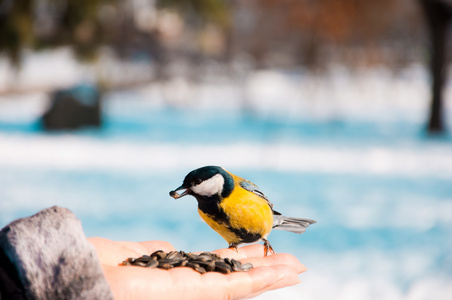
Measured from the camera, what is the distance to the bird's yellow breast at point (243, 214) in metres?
1.28

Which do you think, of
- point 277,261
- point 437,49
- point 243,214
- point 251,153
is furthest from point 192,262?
point 437,49

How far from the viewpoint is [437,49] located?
31.5 ft

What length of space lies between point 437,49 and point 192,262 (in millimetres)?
9213

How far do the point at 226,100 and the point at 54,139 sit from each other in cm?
855

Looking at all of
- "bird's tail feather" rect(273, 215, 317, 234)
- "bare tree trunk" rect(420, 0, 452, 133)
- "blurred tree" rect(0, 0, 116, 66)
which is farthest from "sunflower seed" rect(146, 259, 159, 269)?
"bare tree trunk" rect(420, 0, 452, 133)

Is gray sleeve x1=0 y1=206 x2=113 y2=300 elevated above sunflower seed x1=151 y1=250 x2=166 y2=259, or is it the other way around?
gray sleeve x1=0 y1=206 x2=113 y2=300

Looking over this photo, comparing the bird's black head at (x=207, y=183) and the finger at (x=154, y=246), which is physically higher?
the bird's black head at (x=207, y=183)

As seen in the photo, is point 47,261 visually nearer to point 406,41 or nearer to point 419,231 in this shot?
point 419,231

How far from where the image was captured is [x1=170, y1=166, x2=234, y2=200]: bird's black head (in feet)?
3.97

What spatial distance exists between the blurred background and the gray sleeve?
82.9 inches

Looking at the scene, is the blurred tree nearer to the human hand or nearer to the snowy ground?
the snowy ground

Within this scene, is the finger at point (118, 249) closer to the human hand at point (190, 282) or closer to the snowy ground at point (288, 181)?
the human hand at point (190, 282)

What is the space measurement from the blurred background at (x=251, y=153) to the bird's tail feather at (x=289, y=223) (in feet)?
6.51

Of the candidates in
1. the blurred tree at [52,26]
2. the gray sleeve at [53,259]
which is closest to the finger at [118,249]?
the gray sleeve at [53,259]
